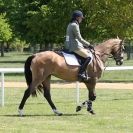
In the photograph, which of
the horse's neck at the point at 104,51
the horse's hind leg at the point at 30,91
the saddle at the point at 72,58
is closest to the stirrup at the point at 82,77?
the saddle at the point at 72,58

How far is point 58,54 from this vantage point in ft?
47.7

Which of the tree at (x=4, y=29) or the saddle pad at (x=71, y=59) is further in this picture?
the tree at (x=4, y=29)

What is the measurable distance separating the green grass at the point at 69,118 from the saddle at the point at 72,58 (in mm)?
1474

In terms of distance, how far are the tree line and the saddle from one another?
17739 millimetres

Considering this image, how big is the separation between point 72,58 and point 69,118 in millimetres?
1863

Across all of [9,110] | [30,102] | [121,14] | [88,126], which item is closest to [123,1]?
[121,14]

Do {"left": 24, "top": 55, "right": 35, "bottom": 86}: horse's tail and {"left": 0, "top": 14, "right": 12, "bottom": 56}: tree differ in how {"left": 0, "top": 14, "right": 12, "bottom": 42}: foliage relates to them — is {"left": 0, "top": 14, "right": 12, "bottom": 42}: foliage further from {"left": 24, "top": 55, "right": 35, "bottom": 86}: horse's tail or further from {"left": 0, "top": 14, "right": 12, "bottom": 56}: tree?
{"left": 24, "top": 55, "right": 35, "bottom": 86}: horse's tail

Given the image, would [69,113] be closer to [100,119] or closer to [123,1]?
[100,119]

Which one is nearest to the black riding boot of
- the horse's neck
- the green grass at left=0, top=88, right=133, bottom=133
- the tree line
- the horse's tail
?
the horse's neck

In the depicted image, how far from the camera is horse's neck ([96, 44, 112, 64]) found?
1520 centimetres

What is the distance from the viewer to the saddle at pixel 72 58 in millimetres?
14492

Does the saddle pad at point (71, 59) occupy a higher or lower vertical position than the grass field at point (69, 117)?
higher

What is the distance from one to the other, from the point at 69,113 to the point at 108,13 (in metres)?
19.6

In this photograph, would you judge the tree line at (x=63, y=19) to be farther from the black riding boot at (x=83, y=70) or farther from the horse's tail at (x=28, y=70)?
the horse's tail at (x=28, y=70)
